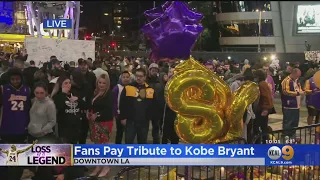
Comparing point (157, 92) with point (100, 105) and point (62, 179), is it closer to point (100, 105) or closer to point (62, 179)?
point (100, 105)

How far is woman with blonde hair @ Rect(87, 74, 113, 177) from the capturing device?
6160 mm

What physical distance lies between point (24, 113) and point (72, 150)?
1.10 meters

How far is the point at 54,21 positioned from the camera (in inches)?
767

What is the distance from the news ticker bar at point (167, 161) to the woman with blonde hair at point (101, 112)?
4.98 ft

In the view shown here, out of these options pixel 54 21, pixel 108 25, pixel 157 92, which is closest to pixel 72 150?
pixel 157 92

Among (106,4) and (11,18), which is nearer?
(11,18)

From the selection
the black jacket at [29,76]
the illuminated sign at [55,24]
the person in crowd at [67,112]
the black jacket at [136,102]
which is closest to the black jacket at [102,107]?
the person in crowd at [67,112]

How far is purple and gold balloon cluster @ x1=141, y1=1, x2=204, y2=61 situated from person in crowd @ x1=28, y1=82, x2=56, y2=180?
5.35 ft

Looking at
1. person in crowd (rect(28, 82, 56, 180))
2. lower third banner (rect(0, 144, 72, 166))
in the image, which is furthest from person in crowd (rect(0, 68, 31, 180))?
lower third banner (rect(0, 144, 72, 166))

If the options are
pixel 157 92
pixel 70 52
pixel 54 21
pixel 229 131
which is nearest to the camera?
pixel 229 131

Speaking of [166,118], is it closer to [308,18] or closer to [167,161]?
[167,161]

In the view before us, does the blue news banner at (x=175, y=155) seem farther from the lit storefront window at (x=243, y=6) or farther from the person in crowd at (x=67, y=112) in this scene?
the lit storefront window at (x=243, y=6)

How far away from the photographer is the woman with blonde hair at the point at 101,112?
6.16 metres

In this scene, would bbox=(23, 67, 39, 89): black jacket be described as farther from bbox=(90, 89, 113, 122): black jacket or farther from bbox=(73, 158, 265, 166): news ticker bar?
bbox=(73, 158, 265, 166): news ticker bar
